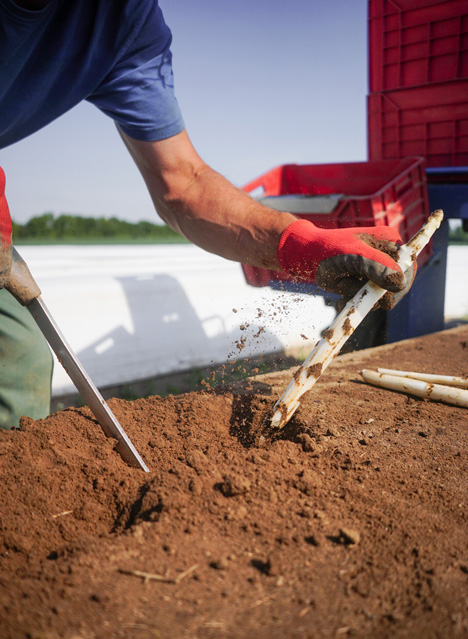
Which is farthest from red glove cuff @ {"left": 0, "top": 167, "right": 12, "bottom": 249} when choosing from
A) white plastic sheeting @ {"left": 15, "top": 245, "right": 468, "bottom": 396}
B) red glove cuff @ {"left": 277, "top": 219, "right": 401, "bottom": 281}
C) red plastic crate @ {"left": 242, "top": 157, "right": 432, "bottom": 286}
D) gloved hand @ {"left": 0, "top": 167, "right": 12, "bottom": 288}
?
white plastic sheeting @ {"left": 15, "top": 245, "right": 468, "bottom": 396}

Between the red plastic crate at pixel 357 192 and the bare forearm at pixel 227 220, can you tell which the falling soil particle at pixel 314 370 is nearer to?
the bare forearm at pixel 227 220

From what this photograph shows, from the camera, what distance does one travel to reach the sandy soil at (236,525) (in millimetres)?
880

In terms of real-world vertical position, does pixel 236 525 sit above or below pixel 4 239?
below

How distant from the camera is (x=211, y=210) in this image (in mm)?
2035

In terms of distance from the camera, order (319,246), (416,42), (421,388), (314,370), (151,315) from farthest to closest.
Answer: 1. (151,315)
2. (416,42)
3. (421,388)
4. (319,246)
5. (314,370)

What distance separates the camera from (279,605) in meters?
0.91

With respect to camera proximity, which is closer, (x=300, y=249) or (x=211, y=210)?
(x=300, y=249)

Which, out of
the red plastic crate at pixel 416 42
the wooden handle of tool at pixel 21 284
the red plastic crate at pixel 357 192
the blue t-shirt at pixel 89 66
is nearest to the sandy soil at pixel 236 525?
the wooden handle of tool at pixel 21 284

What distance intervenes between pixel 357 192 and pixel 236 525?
312cm

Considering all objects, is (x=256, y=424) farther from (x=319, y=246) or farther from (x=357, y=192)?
(x=357, y=192)

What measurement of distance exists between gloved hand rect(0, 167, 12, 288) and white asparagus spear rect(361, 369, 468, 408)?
4.66ft

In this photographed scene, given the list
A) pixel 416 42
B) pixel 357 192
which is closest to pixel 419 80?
pixel 416 42

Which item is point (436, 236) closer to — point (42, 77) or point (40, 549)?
point (42, 77)

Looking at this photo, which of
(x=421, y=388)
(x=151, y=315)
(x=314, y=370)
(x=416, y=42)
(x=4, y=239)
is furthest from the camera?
(x=151, y=315)
